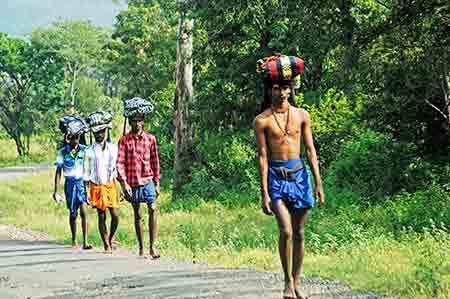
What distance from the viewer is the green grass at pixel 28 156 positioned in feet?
197

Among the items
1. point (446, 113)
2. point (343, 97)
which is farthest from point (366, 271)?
point (343, 97)

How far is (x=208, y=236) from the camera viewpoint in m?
15.6

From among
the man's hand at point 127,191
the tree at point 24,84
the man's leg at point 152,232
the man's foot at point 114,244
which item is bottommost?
the man's foot at point 114,244

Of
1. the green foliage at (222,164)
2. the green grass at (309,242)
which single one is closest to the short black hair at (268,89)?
the green grass at (309,242)

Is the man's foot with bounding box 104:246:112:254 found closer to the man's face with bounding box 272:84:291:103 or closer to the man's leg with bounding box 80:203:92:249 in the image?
the man's leg with bounding box 80:203:92:249

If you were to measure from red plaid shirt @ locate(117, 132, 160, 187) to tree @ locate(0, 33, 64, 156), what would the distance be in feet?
172

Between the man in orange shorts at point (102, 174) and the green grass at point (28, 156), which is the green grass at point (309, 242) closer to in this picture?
the man in orange shorts at point (102, 174)

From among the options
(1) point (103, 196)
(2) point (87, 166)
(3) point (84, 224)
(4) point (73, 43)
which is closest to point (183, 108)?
(3) point (84, 224)

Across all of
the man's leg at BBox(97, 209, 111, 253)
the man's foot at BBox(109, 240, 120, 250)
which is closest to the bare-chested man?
the man's leg at BBox(97, 209, 111, 253)

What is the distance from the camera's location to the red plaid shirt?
11.6 m

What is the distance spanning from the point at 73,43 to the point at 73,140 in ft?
210

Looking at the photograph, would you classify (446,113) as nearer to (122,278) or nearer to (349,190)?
(349,190)

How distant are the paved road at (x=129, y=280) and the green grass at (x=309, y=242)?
19.8 inches

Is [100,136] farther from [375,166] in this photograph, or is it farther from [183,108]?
[183,108]
